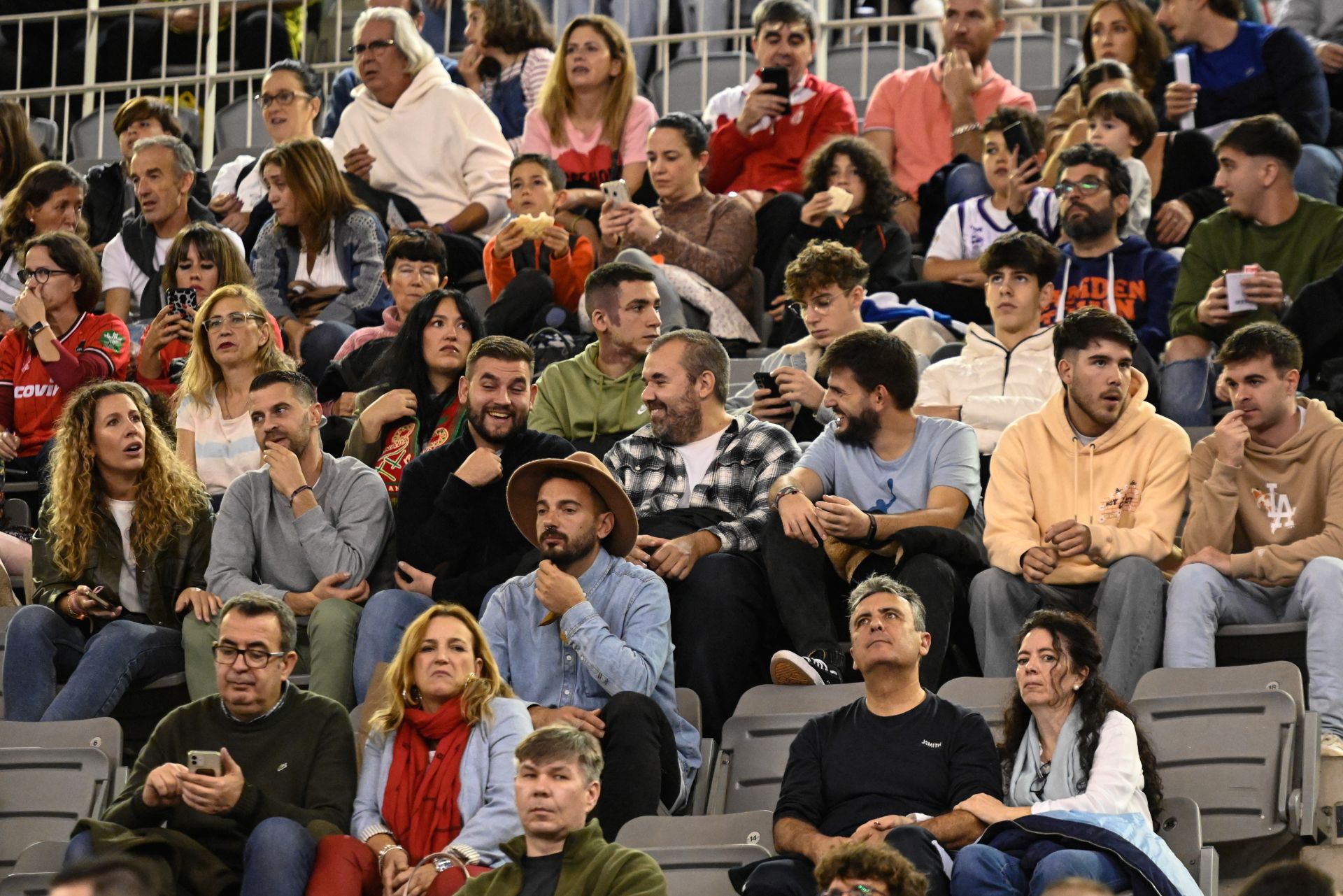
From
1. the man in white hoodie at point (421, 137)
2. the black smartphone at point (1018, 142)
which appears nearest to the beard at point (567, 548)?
the black smartphone at point (1018, 142)

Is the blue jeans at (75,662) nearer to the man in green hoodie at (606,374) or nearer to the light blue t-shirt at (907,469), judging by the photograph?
the man in green hoodie at (606,374)

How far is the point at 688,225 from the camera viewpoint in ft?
25.3

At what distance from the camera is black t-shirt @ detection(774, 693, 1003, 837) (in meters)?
4.59

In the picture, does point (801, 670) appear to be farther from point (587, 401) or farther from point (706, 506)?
point (587, 401)

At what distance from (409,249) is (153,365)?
3.25 ft

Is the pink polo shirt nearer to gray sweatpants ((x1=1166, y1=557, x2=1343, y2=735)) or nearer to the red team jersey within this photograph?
the red team jersey

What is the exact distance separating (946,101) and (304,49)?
13.4ft

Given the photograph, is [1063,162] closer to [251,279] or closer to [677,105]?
[251,279]

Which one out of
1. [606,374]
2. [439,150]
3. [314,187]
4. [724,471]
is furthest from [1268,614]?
[439,150]

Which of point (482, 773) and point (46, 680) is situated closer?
point (482, 773)

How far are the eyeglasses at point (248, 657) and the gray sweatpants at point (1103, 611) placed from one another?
177cm

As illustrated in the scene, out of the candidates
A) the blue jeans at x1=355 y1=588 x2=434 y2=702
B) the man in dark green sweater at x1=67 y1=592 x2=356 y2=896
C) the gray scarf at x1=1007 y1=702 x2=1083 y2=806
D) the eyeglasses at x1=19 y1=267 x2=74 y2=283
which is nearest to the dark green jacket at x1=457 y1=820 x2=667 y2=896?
the man in dark green sweater at x1=67 y1=592 x2=356 y2=896

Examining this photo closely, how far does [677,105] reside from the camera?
33.7 ft

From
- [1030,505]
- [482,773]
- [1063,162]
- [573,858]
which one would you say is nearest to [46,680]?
[482,773]
